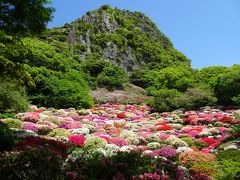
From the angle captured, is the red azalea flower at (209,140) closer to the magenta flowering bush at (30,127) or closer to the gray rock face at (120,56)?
the magenta flowering bush at (30,127)

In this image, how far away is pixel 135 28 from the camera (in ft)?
282

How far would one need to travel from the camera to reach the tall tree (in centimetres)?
1658

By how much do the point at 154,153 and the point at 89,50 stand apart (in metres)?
57.5

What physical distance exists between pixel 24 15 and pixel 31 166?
31.8ft

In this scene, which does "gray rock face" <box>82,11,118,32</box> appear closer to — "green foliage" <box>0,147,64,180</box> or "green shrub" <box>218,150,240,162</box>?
"green shrub" <box>218,150,240,162</box>

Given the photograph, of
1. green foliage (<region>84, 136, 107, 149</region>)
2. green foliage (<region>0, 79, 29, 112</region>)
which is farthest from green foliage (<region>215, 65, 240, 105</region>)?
green foliage (<region>84, 136, 107, 149</region>)

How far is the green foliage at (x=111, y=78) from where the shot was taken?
5941 cm

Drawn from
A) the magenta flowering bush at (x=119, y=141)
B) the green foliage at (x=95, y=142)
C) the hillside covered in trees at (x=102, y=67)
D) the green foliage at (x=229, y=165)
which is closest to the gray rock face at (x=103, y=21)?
the hillside covered in trees at (x=102, y=67)

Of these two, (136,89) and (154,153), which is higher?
A: (136,89)

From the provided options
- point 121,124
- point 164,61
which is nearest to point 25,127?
point 121,124

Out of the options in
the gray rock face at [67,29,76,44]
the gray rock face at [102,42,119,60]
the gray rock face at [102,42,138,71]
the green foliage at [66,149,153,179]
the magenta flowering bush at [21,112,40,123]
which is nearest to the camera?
the green foliage at [66,149,153,179]

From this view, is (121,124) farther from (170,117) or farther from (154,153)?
(154,153)

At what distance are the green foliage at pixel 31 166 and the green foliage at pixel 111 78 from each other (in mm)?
49084

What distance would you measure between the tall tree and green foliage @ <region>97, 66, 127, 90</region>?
135ft
